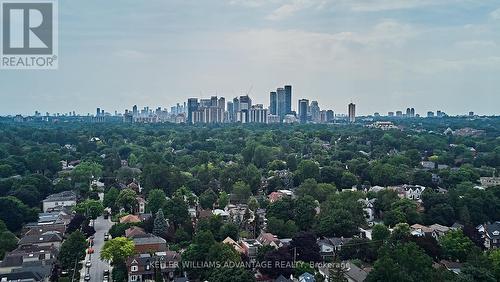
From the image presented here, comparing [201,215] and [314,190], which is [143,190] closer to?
[201,215]

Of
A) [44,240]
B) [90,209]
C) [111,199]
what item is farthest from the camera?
[111,199]

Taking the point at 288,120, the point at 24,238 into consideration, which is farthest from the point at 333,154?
the point at 288,120

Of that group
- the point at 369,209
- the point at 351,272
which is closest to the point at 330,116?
the point at 369,209

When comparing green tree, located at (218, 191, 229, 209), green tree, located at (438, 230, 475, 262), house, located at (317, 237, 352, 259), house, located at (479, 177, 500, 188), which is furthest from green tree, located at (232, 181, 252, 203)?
house, located at (479, 177, 500, 188)

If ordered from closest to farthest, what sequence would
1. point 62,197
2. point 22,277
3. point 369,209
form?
point 22,277
point 369,209
point 62,197

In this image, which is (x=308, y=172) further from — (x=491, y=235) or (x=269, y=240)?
(x=269, y=240)

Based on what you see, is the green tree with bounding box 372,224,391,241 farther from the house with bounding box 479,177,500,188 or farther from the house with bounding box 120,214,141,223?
the house with bounding box 479,177,500,188
